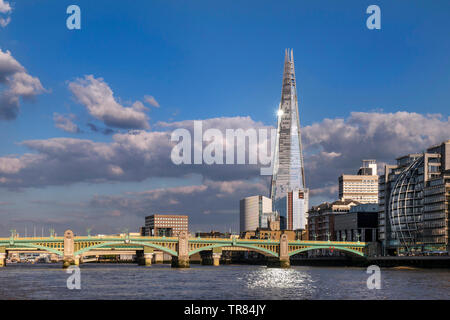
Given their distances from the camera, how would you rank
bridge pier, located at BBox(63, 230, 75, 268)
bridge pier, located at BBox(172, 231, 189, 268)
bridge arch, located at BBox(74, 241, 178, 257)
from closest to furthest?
bridge pier, located at BBox(63, 230, 75, 268) → bridge arch, located at BBox(74, 241, 178, 257) → bridge pier, located at BBox(172, 231, 189, 268)

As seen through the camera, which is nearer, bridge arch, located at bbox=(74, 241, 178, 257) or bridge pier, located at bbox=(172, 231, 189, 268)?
bridge arch, located at bbox=(74, 241, 178, 257)

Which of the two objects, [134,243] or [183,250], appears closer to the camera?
[134,243]

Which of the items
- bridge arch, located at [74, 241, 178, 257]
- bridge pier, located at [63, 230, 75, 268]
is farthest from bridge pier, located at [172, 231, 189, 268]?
bridge pier, located at [63, 230, 75, 268]

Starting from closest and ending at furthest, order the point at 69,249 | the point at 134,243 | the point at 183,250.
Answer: the point at 69,249 < the point at 134,243 < the point at 183,250

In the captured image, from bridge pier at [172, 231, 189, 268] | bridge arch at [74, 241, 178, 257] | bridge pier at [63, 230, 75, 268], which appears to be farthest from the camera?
bridge pier at [172, 231, 189, 268]

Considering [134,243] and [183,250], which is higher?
[134,243]

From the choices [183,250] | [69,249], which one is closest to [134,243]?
[183,250]

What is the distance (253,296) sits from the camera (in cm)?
8225

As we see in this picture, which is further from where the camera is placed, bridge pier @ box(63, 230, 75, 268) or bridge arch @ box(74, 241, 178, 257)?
bridge arch @ box(74, 241, 178, 257)

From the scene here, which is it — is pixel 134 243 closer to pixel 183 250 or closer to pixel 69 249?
pixel 183 250

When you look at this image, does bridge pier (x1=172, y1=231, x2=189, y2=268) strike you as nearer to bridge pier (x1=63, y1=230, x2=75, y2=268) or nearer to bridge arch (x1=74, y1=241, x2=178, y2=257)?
bridge arch (x1=74, y1=241, x2=178, y2=257)
